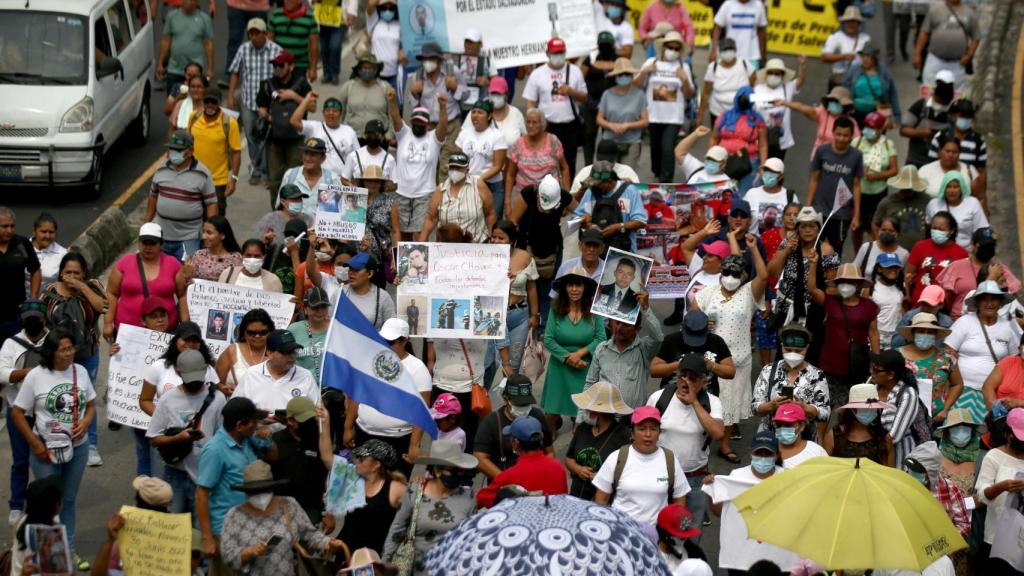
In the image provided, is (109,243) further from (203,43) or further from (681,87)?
(681,87)

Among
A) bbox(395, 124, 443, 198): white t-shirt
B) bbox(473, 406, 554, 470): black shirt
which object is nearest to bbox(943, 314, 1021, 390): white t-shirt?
bbox(473, 406, 554, 470): black shirt

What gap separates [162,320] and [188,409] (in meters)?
1.60

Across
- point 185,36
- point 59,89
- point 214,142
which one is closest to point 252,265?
point 214,142

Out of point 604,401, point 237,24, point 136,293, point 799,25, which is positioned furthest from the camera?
point 799,25

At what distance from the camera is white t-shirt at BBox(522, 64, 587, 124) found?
1736 cm

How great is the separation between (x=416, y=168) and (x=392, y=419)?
15.5 feet

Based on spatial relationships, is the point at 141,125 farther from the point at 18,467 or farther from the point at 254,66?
the point at 18,467

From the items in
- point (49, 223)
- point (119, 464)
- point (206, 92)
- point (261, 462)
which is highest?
point (206, 92)

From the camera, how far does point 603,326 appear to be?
1260 centimetres

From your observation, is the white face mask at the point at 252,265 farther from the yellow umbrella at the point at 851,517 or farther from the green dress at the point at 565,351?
the yellow umbrella at the point at 851,517

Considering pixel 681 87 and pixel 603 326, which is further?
pixel 681 87

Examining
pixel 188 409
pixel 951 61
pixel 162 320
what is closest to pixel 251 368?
pixel 188 409

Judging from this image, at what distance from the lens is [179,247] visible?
1454cm

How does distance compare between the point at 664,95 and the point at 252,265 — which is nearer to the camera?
the point at 252,265
